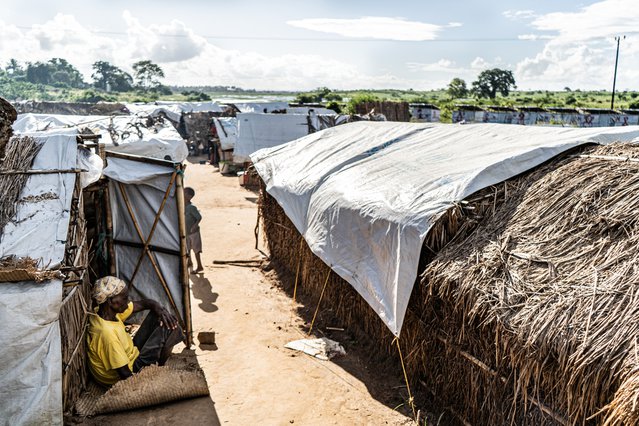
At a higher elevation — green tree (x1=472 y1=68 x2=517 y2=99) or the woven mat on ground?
green tree (x1=472 y1=68 x2=517 y2=99)

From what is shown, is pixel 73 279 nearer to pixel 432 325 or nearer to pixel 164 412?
pixel 164 412

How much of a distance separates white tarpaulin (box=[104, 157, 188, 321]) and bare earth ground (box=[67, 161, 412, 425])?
947 millimetres

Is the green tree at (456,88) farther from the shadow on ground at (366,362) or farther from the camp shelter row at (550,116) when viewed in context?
the shadow on ground at (366,362)

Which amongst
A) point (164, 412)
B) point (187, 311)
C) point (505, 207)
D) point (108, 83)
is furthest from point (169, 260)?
point (108, 83)

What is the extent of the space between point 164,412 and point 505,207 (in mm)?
4361

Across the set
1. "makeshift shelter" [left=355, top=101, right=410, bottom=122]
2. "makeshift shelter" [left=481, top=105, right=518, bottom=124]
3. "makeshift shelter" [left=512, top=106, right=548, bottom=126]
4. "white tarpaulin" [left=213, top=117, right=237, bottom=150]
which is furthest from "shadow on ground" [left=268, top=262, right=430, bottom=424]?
"makeshift shelter" [left=512, top=106, right=548, bottom=126]

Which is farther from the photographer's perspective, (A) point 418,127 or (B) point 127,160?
(A) point 418,127

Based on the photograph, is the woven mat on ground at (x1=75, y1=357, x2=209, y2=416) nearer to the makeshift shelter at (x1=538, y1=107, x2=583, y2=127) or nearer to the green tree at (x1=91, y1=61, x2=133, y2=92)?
the makeshift shelter at (x1=538, y1=107, x2=583, y2=127)

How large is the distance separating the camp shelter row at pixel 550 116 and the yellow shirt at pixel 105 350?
28.2m

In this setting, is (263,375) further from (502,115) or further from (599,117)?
(599,117)

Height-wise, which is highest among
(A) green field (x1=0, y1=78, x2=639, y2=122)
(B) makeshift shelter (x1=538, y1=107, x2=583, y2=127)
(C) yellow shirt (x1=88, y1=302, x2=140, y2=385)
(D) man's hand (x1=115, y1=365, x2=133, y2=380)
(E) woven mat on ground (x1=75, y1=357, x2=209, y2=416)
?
(A) green field (x1=0, y1=78, x2=639, y2=122)

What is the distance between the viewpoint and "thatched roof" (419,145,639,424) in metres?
4.11

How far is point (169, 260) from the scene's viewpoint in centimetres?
793

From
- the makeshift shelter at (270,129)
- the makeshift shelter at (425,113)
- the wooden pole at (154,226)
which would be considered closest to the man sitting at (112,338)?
the wooden pole at (154,226)
